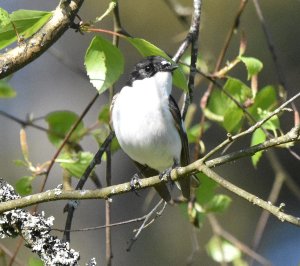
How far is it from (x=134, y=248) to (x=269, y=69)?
2125mm

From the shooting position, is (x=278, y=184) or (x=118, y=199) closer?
(x=278, y=184)

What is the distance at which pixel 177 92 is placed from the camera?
257 inches

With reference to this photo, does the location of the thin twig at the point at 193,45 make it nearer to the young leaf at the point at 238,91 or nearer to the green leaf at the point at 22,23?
the young leaf at the point at 238,91

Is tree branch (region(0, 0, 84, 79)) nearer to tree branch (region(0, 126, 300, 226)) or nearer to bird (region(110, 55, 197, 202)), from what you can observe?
tree branch (region(0, 126, 300, 226))

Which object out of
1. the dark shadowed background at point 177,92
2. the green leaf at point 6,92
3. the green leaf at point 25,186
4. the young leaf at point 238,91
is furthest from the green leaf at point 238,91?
the dark shadowed background at point 177,92

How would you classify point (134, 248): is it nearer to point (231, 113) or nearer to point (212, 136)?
point (212, 136)

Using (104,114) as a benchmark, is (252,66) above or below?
above

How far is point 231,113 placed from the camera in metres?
3.04

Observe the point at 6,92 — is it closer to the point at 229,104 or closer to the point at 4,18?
the point at 229,104

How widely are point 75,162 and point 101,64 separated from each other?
2.50 feet

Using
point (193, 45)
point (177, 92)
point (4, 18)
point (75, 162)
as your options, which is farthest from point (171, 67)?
point (177, 92)

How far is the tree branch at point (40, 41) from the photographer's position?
7.72 ft

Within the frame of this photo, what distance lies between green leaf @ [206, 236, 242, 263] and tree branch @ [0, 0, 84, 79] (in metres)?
1.86

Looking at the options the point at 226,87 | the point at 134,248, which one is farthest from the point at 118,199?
the point at 226,87
